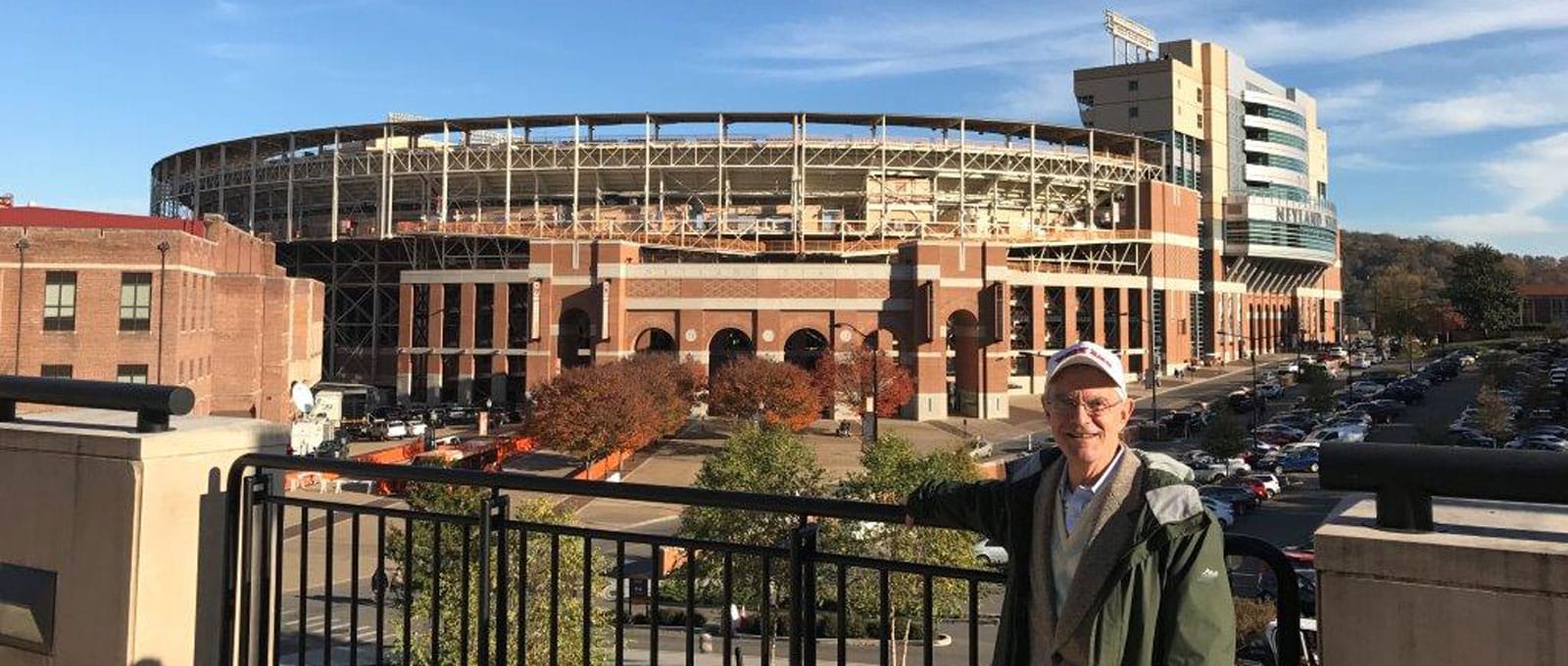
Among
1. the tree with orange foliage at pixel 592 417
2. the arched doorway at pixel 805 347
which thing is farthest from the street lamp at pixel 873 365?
the tree with orange foliage at pixel 592 417

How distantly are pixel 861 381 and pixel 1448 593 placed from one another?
4555cm

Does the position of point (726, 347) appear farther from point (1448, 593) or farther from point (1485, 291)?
point (1485, 291)

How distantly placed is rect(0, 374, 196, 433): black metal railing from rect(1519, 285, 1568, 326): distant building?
441 feet

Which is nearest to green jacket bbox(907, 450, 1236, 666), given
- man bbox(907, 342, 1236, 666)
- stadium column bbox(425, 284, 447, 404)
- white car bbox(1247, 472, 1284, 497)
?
man bbox(907, 342, 1236, 666)

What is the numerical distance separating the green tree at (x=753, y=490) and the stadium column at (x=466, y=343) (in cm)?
3503

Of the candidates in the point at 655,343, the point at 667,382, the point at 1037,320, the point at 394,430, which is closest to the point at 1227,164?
the point at 1037,320

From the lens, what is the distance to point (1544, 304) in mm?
110250

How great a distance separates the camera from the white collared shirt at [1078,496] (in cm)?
231

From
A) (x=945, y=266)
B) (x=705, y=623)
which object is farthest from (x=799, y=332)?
(x=705, y=623)

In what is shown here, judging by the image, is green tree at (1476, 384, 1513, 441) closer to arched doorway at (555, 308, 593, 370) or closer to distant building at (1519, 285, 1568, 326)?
arched doorway at (555, 308, 593, 370)

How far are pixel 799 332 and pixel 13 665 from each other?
178 feet

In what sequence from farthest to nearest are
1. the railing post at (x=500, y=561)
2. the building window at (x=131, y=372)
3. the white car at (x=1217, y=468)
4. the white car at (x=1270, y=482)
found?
1. the white car at (x=1217, y=468)
2. the white car at (x=1270, y=482)
3. the building window at (x=131, y=372)
4. the railing post at (x=500, y=561)

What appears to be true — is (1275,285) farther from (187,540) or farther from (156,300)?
(187,540)

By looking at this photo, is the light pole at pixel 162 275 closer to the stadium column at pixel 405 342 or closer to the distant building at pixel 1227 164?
the stadium column at pixel 405 342
